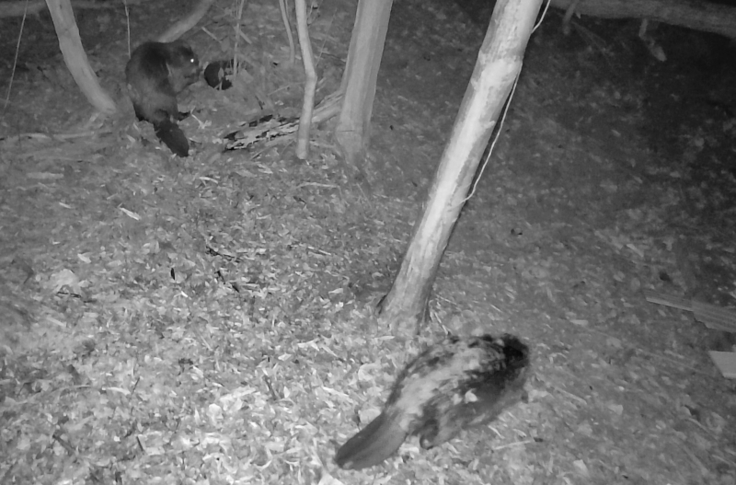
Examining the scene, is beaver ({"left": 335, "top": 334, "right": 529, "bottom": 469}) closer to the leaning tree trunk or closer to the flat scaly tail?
the flat scaly tail

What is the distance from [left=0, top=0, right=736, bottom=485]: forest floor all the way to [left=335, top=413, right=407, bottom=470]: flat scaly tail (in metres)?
0.09

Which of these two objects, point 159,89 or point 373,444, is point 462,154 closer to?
point 373,444

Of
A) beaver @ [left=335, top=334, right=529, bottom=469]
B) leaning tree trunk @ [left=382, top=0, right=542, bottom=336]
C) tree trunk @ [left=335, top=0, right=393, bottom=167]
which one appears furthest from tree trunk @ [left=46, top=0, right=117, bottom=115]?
beaver @ [left=335, top=334, right=529, bottom=469]

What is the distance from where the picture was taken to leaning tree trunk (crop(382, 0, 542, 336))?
7.90 feet

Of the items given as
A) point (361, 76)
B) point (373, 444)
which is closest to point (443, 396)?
point (373, 444)

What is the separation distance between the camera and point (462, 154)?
8.93 ft

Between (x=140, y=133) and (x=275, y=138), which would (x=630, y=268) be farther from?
(x=140, y=133)

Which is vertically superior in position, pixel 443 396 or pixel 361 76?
pixel 361 76

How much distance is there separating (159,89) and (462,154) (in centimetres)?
247

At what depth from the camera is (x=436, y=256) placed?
311 centimetres

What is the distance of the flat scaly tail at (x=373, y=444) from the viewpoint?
2.67m

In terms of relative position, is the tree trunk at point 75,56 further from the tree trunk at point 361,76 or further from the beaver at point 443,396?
the beaver at point 443,396

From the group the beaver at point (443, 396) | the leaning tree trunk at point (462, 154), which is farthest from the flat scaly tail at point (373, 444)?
the leaning tree trunk at point (462, 154)

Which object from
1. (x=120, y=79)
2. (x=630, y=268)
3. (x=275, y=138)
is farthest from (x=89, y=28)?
(x=630, y=268)
